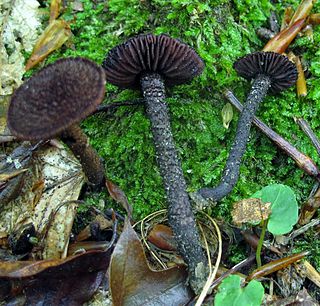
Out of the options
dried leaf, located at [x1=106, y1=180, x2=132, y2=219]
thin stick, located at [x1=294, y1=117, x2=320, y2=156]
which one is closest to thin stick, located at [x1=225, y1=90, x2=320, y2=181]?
thin stick, located at [x1=294, y1=117, x2=320, y2=156]

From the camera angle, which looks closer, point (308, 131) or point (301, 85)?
point (308, 131)

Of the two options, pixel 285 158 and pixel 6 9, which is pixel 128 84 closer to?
pixel 285 158

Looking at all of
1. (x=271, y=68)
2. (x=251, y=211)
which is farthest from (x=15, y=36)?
(x=251, y=211)

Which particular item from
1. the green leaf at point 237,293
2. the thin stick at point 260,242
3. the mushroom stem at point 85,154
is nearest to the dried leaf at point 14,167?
the mushroom stem at point 85,154

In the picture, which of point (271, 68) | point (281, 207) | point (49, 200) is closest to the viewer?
point (281, 207)

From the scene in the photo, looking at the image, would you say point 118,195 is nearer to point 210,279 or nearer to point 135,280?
point 135,280

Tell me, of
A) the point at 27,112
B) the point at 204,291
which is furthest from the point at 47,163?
the point at 204,291

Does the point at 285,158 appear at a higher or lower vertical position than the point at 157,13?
lower
